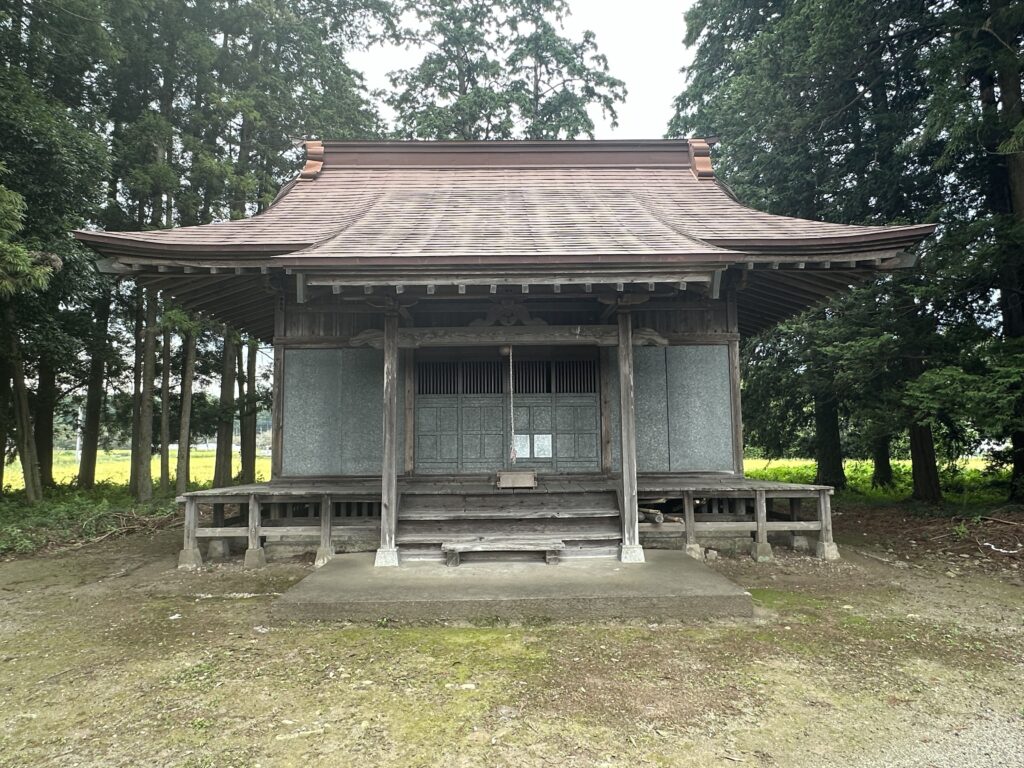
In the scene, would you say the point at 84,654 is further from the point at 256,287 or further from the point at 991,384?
the point at 991,384

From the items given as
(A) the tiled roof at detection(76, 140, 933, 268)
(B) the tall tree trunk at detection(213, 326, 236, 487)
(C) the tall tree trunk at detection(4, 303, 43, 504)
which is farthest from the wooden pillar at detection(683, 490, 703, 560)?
(C) the tall tree trunk at detection(4, 303, 43, 504)

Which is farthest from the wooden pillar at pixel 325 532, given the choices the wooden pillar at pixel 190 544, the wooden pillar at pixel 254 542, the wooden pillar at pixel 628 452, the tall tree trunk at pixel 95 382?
the tall tree trunk at pixel 95 382

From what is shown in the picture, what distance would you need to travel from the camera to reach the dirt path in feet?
8.78

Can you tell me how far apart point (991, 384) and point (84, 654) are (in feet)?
32.8

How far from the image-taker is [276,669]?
3.61 meters

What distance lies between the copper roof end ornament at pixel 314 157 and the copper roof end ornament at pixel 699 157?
6269 mm

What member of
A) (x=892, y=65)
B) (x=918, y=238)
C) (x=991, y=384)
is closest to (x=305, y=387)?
(x=918, y=238)

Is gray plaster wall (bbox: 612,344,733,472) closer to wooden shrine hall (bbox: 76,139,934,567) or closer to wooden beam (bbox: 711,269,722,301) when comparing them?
wooden shrine hall (bbox: 76,139,934,567)

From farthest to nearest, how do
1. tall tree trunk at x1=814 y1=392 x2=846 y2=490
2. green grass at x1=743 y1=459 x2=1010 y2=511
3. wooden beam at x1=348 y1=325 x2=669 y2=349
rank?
1. tall tree trunk at x1=814 y1=392 x2=846 y2=490
2. green grass at x1=743 y1=459 x2=1010 y2=511
3. wooden beam at x1=348 y1=325 x2=669 y2=349

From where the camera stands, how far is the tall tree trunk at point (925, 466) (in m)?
10.7

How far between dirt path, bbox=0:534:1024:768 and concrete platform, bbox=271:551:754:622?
0.46 feet

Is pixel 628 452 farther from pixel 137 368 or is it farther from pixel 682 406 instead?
pixel 137 368

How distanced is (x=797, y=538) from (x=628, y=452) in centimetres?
278

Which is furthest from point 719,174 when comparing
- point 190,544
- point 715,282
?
point 190,544
